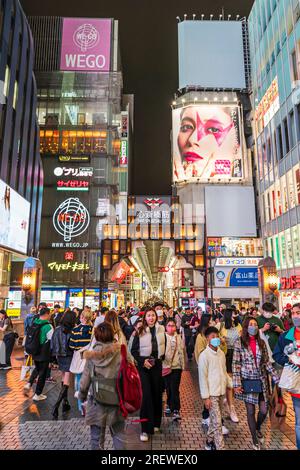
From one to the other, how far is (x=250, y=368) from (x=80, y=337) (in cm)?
348

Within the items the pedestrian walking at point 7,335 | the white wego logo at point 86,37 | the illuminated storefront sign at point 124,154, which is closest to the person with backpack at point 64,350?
the pedestrian walking at point 7,335

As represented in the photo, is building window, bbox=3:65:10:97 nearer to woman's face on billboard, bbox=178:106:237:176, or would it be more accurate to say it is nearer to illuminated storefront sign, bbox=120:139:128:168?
woman's face on billboard, bbox=178:106:237:176

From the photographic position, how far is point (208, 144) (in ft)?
171

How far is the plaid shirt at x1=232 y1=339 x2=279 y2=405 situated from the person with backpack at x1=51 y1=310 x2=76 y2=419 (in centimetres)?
357

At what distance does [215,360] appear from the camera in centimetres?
531

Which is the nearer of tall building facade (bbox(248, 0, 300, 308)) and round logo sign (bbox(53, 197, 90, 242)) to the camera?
tall building facade (bbox(248, 0, 300, 308))

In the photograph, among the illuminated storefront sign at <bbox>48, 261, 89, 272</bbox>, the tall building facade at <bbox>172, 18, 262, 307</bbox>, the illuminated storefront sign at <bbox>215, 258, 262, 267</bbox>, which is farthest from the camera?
the tall building facade at <bbox>172, 18, 262, 307</bbox>

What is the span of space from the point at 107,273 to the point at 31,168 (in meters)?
18.8

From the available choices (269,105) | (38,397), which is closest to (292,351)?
(38,397)

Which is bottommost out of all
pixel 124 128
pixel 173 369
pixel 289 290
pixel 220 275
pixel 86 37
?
pixel 173 369

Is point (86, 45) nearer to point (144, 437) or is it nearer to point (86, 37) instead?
point (86, 37)

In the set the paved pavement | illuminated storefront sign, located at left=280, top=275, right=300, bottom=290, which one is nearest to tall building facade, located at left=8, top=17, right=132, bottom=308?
illuminated storefront sign, located at left=280, top=275, right=300, bottom=290

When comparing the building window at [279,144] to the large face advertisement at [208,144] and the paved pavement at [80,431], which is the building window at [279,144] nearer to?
the large face advertisement at [208,144]

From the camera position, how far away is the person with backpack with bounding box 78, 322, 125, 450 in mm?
4039
